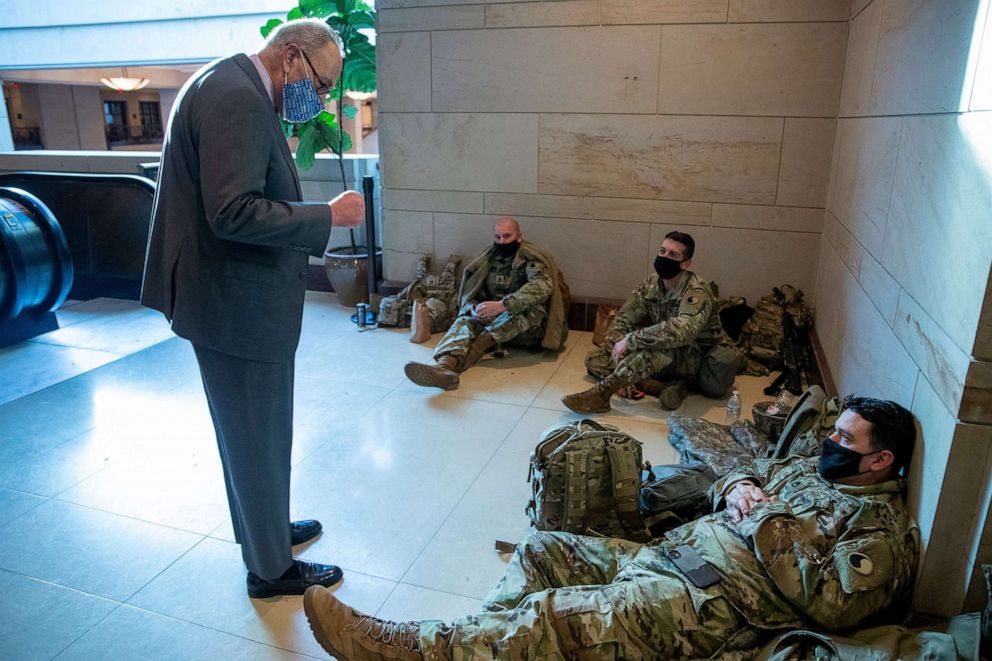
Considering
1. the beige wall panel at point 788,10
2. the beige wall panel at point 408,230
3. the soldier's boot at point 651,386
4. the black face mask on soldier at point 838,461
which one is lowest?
the soldier's boot at point 651,386

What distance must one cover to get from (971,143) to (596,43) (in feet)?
12.2

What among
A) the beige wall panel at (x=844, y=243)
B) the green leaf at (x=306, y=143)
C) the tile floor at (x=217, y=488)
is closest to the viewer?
the tile floor at (x=217, y=488)

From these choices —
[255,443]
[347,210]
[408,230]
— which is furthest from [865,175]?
[408,230]

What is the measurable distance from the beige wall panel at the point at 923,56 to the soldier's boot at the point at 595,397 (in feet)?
6.46

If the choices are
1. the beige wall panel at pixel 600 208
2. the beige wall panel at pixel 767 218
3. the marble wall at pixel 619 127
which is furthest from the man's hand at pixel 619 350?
the beige wall panel at pixel 767 218

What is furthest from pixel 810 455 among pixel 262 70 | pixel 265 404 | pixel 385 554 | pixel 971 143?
pixel 262 70

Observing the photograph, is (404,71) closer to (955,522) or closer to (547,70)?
(547,70)

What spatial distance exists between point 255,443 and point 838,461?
191cm

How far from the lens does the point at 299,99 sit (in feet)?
7.18

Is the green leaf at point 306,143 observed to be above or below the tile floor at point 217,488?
above

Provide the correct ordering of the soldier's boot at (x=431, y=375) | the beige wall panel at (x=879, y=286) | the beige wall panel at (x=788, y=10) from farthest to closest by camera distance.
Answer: the beige wall panel at (x=788, y=10) → the soldier's boot at (x=431, y=375) → the beige wall panel at (x=879, y=286)

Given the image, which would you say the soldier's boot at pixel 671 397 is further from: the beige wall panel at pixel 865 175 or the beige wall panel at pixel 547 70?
the beige wall panel at pixel 547 70

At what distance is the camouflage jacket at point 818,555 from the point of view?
1895mm

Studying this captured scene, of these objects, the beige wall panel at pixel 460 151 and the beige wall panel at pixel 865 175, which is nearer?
the beige wall panel at pixel 865 175
